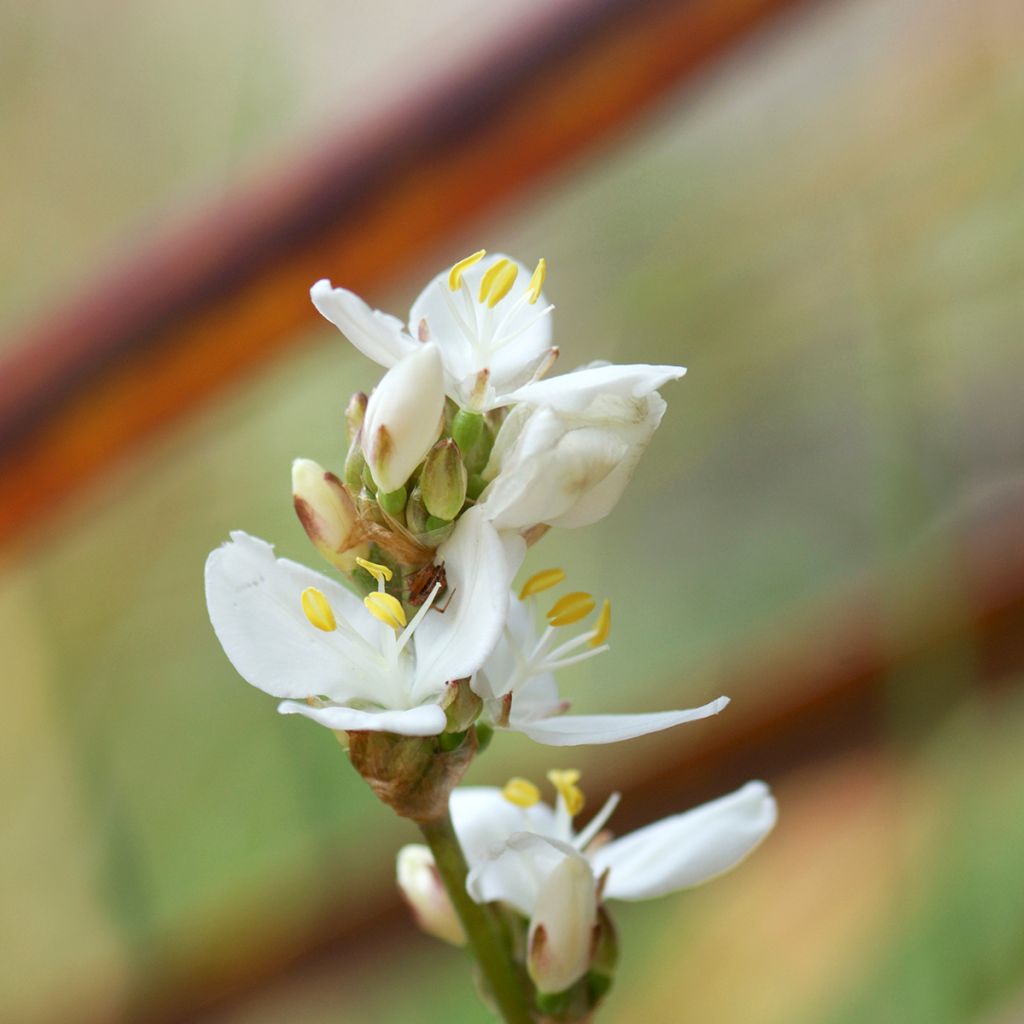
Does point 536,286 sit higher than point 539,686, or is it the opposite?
point 536,286

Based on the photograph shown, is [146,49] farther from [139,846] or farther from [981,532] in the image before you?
[981,532]

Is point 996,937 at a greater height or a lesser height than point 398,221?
lesser

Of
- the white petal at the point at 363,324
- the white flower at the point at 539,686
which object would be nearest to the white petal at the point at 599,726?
the white flower at the point at 539,686

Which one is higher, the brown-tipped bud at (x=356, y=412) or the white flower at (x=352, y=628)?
the brown-tipped bud at (x=356, y=412)

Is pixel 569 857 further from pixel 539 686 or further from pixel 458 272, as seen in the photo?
pixel 458 272

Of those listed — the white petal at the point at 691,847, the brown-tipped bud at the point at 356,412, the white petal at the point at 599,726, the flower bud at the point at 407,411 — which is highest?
the brown-tipped bud at the point at 356,412

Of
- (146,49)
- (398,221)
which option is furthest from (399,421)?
(146,49)

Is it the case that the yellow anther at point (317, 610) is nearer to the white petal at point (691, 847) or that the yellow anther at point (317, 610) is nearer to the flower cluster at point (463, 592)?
the flower cluster at point (463, 592)

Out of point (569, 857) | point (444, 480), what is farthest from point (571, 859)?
point (444, 480)
